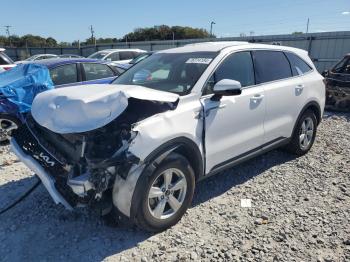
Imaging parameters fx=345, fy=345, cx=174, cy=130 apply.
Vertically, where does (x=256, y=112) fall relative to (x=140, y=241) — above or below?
above

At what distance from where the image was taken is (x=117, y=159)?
2904 mm

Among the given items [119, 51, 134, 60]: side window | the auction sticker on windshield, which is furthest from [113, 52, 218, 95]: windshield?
[119, 51, 134, 60]: side window

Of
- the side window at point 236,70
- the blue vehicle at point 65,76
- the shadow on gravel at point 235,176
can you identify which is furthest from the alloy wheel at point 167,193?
the blue vehicle at point 65,76

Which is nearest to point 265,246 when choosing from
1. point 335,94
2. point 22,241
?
point 22,241

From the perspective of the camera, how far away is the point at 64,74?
7105 millimetres

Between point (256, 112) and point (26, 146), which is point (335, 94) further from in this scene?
point (26, 146)

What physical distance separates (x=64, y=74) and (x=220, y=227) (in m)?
4.94

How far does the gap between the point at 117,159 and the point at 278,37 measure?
18.3 m

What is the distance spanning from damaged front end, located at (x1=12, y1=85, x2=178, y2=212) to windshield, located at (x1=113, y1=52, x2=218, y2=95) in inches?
20.3

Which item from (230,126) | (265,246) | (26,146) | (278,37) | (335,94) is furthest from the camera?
(278,37)

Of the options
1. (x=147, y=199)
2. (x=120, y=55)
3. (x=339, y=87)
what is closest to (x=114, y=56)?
(x=120, y=55)

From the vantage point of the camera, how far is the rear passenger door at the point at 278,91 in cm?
460

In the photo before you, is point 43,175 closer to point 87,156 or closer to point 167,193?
point 87,156

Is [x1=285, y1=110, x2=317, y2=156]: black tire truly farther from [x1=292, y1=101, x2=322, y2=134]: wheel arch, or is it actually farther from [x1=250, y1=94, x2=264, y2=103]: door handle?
[x1=250, y1=94, x2=264, y2=103]: door handle
